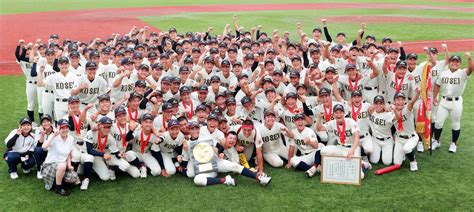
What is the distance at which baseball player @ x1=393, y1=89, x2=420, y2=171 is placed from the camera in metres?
7.95

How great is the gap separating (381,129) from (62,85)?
6.04 metres

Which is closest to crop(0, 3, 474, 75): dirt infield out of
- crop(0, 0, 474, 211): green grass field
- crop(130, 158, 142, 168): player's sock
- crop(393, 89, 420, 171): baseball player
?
crop(130, 158, 142, 168): player's sock

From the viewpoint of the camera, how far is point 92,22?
31031mm

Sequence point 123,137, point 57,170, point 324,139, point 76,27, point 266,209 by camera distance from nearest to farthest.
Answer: point 266,209
point 57,170
point 123,137
point 324,139
point 76,27

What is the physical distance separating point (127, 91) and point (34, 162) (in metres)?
2.33

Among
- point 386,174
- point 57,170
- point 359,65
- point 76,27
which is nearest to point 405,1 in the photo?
point 76,27

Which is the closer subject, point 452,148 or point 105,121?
point 105,121

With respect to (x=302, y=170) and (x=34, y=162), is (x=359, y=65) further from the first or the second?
(x=34, y=162)

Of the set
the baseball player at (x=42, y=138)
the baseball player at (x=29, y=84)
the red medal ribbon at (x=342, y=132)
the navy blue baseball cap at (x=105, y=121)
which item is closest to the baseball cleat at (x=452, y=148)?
the red medal ribbon at (x=342, y=132)

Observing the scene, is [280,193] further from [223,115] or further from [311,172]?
[223,115]

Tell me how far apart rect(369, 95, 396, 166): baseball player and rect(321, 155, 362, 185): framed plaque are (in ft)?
3.79

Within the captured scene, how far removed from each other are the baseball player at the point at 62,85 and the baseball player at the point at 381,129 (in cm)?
568

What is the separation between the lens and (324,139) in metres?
8.32

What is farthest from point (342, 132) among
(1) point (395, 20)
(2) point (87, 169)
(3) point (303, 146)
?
(1) point (395, 20)
